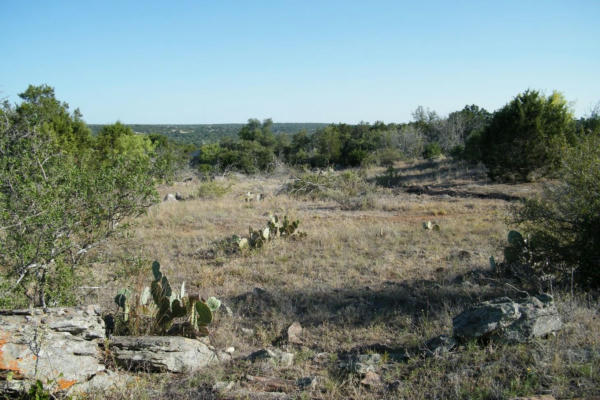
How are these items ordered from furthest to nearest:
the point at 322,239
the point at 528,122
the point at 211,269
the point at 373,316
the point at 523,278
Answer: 1. the point at 528,122
2. the point at 322,239
3. the point at 211,269
4. the point at 523,278
5. the point at 373,316

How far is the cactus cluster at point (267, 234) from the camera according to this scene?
792 cm

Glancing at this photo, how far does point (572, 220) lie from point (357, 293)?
296 cm

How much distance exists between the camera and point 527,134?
15.5 metres

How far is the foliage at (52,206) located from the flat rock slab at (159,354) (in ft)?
4.05

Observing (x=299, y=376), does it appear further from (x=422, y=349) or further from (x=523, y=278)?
(x=523, y=278)

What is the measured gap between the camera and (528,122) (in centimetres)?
1552

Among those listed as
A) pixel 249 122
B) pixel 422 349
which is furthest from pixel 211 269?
pixel 249 122

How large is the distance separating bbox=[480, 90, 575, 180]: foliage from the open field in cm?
435

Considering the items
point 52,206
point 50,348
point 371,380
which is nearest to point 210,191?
point 52,206

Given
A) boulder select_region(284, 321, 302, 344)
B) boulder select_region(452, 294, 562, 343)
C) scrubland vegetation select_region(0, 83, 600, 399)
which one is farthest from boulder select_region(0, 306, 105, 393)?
boulder select_region(452, 294, 562, 343)

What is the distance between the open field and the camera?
3107 mm

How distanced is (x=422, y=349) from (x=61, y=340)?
3145mm

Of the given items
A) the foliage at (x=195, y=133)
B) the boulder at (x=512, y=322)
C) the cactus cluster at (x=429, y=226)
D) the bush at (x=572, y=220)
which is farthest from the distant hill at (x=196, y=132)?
the boulder at (x=512, y=322)

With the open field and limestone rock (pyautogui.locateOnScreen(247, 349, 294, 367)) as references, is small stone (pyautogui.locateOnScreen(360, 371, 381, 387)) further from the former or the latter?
limestone rock (pyautogui.locateOnScreen(247, 349, 294, 367))
